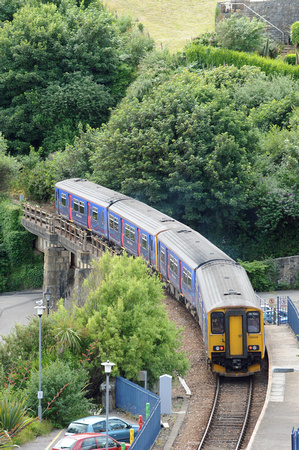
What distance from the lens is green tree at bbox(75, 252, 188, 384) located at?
80.4ft

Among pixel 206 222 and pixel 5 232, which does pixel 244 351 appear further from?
pixel 5 232

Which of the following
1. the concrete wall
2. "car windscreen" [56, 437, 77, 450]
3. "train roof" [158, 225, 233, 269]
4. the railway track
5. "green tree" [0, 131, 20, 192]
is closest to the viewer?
"car windscreen" [56, 437, 77, 450]

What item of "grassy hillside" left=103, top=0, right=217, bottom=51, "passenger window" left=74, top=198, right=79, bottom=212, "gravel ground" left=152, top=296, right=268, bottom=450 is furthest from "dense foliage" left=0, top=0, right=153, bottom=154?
"gravel ground" left=152, top=296, right=268, bottom=450

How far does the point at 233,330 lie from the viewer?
2525 centimetres

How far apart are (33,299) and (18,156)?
15.1m

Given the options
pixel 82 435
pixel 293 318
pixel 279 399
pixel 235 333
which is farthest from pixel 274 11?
pixel 82 435

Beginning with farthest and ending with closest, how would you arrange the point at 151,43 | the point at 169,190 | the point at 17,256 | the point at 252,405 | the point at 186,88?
the point at 151,43 < the point at 17,256 < the point at 186,88 < the point at 169,190 < the point at 252,405

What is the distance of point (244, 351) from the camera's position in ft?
83.3

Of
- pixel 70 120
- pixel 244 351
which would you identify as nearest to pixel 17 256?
pixel 70 120

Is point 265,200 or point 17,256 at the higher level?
point 265,200

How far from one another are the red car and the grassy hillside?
57720mm

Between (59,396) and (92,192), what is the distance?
20.4m

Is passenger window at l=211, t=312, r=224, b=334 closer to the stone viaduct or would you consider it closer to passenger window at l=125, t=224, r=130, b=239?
passenger window at l=125, t=224, r=130, b=239

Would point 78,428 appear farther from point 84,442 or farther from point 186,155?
point 186,155
